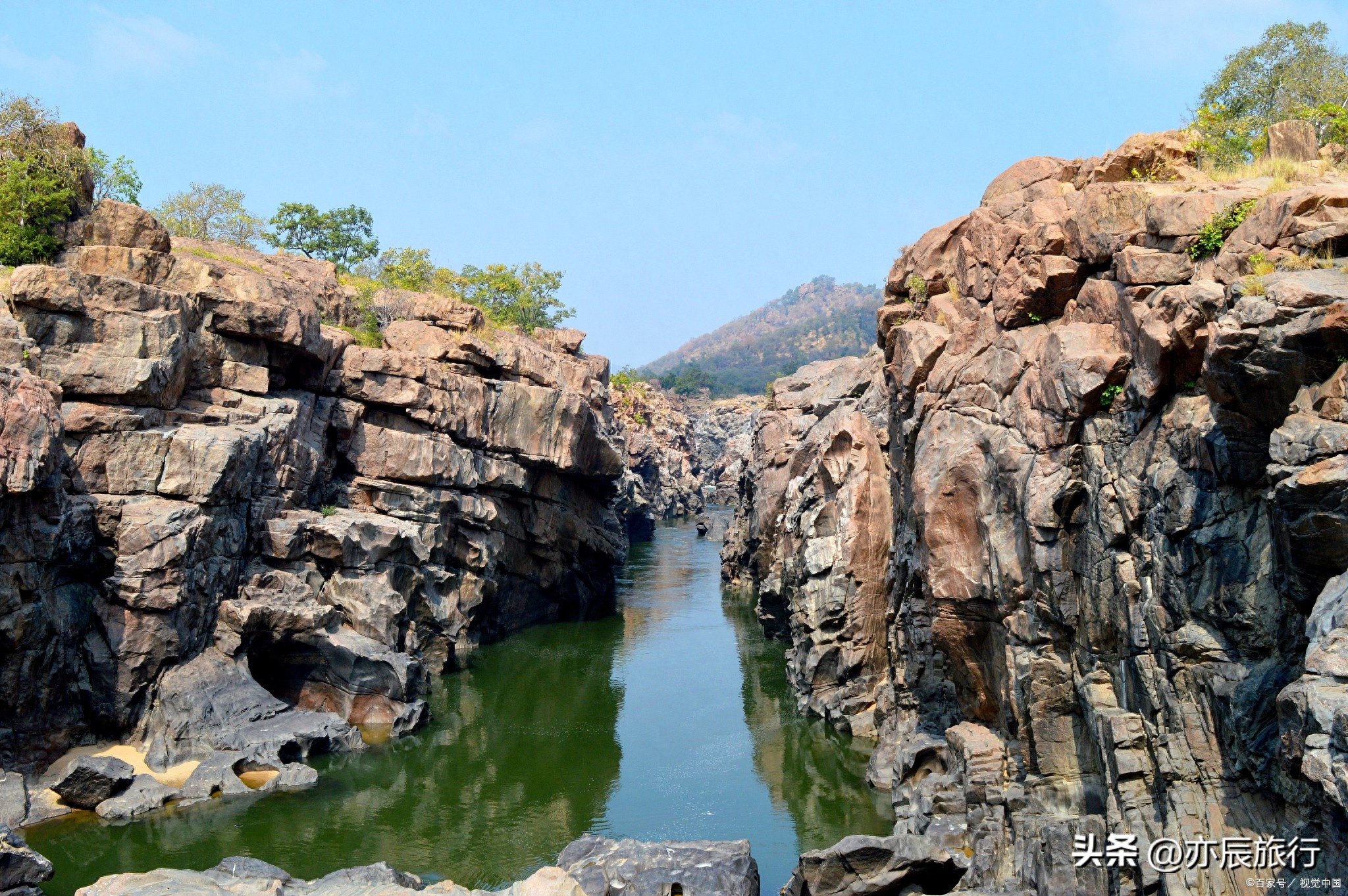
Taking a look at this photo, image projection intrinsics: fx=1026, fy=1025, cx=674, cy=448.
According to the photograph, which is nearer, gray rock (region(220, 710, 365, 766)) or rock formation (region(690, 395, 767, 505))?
gray rock (region(220, 710, 365, 766))

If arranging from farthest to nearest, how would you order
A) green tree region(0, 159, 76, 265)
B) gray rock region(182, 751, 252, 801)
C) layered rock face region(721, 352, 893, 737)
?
green tree region(0, 159, 76, 265), layered rock face region(721, 352, 893, 737), gray rock region(182, 751, 252, 801)

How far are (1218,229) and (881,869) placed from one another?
502 inches

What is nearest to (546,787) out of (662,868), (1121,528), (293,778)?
(293,778)

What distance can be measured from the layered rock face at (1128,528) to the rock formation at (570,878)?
469 centimetres

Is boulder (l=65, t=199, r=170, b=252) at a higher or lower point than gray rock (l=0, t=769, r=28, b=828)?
higher

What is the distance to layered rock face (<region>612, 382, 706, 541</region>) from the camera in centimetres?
8244

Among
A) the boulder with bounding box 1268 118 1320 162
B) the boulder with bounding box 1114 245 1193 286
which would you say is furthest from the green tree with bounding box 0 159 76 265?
the boulder with bounding box 1268 118 1320 162

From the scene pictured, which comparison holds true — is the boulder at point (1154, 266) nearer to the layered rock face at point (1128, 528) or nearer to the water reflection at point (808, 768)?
the layered rock face at point (1128, 528)

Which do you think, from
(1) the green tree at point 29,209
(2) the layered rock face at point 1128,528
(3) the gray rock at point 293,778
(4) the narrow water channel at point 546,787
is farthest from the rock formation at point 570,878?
(1) the green tree at point 29,209

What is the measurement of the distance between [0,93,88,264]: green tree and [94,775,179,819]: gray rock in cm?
1763

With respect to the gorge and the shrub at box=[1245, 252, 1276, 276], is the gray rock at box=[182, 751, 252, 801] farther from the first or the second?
the shrub at box=[1245, 252, 1276, 276]

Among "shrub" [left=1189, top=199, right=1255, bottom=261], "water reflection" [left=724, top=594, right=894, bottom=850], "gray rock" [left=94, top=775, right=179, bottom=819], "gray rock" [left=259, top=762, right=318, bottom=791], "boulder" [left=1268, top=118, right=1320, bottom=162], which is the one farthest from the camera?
Answer: "gray rock" [left=259, top=762, right=318, bottom=791]

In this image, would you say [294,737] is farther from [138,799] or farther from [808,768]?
[808,768]

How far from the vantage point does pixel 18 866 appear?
18312mm
